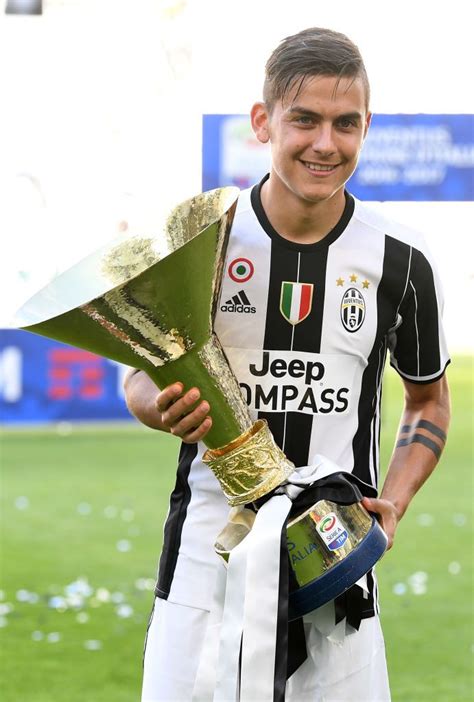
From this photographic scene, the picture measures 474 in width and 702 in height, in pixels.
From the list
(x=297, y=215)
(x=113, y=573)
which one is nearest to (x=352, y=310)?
(x=297, y=215)

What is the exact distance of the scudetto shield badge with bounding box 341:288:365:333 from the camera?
214cm

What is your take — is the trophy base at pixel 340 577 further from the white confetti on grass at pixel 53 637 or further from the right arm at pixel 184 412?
the white confetti on grass at pixel 53 637

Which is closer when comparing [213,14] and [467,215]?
[213,14]

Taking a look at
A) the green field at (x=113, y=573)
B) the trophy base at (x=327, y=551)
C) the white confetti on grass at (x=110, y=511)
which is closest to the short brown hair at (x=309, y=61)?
the trophy base at (x=327, y=551)

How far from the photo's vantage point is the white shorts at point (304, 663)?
2.09 meters

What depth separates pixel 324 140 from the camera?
1.96 meters

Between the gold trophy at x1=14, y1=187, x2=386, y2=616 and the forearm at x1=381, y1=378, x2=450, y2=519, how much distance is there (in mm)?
278

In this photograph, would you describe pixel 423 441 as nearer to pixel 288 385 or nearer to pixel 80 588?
pixel 288 385

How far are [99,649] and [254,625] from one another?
3217mm

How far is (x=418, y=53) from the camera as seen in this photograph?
514cm

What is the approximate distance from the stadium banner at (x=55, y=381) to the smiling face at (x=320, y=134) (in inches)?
300

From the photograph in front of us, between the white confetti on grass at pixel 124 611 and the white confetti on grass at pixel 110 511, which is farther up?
the white confetti on grass at pixel 124 611

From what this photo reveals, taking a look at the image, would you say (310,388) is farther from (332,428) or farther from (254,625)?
(254,625)

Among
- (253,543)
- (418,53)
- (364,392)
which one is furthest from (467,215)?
(253,543)
